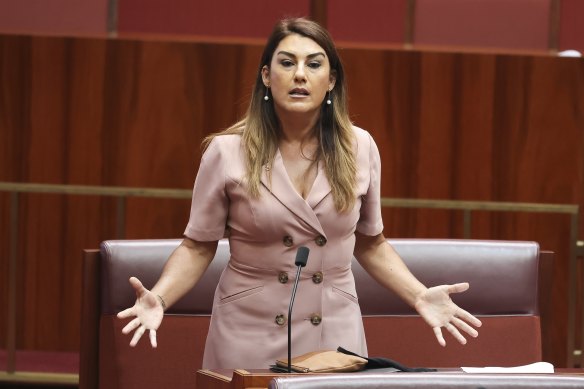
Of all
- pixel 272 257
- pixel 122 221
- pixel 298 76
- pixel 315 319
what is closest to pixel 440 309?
pixel 315 319

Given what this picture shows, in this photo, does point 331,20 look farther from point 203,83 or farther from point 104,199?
point 104,199

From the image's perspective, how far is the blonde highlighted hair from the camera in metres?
2.80

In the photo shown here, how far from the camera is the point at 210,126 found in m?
6.07

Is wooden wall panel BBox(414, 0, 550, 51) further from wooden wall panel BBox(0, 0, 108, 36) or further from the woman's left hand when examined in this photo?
the woman's left hand

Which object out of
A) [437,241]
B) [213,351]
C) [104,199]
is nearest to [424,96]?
[104,199]

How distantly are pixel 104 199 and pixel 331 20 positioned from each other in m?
1.47

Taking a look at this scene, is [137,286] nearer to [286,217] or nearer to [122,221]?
[286,217]

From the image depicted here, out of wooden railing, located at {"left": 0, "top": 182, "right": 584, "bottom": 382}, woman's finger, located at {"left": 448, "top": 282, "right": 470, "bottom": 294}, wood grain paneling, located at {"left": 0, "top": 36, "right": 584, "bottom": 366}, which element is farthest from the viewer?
wood grain paneling, located at {"left": 0, "top": 36, "right": 584, "bottom": 366}

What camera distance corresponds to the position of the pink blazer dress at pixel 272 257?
2.79 meters

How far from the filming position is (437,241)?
369 cm

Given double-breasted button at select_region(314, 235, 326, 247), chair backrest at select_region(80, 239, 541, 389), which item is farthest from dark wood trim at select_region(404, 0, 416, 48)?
double-breasted button at select_region(314, 235, 326, 247)

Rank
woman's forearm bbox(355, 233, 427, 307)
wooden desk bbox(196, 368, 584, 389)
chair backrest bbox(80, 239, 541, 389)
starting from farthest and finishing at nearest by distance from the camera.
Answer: chair backrest bbox(80, 239, 541, 389) → woman's forearm bbox(355, 233, 427, 307) → wooden desk bbox(196, 368, 584, 389)

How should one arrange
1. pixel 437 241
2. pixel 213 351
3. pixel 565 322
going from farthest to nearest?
pixel 565 322 → pixel 437 241 → pixel 213 351

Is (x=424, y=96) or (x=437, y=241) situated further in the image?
(x=424, y=96)
